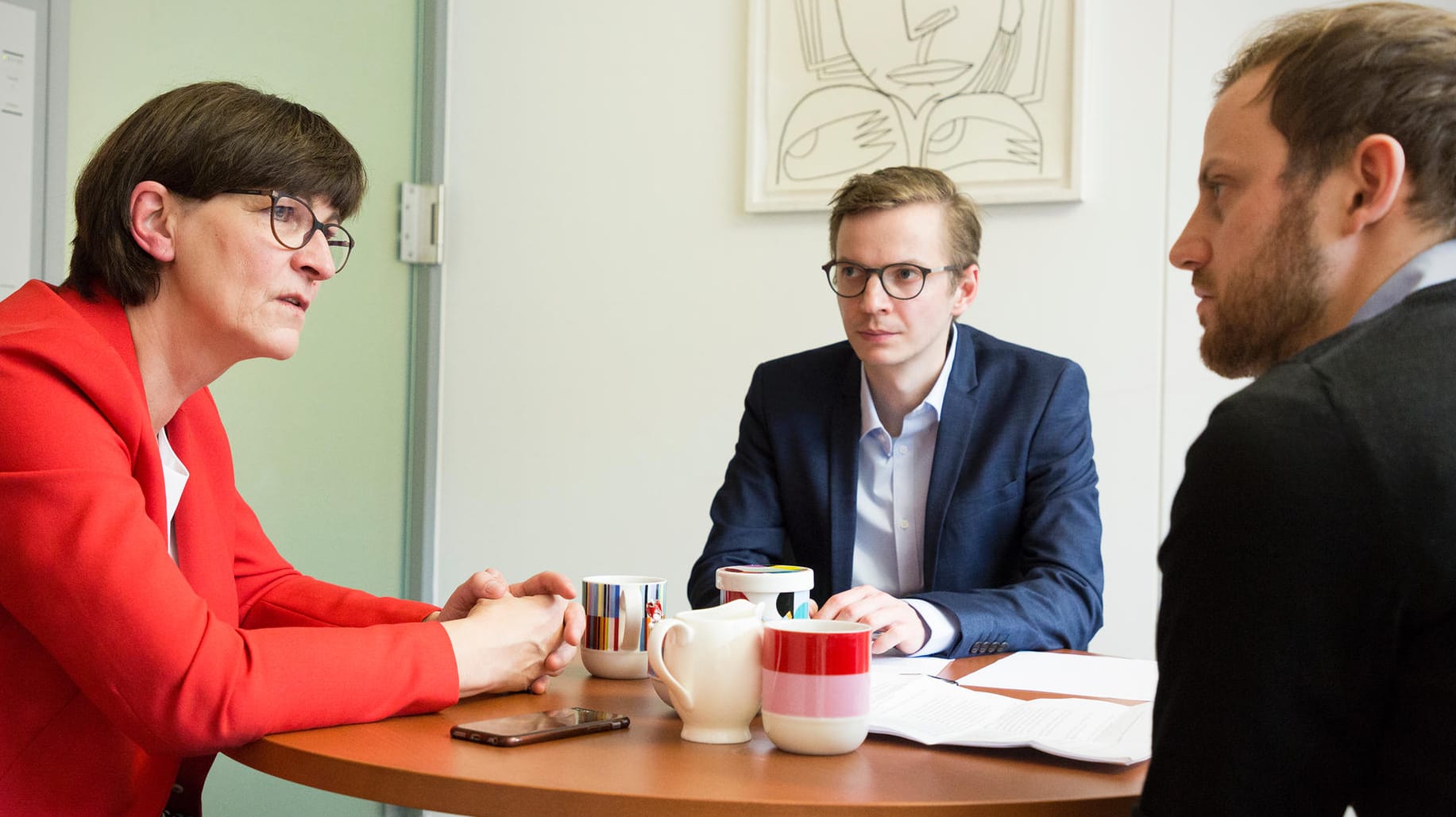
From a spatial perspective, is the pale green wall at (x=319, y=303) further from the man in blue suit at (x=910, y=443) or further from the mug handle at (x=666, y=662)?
the mug handle at (x=666, y=662)

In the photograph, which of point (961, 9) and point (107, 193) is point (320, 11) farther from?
point (107, 193)

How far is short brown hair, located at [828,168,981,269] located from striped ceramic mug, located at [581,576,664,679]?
3.27 feet

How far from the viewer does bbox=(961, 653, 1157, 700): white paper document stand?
53.4 inches

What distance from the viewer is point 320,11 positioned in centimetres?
307

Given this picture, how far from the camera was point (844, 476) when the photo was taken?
2.08 meters

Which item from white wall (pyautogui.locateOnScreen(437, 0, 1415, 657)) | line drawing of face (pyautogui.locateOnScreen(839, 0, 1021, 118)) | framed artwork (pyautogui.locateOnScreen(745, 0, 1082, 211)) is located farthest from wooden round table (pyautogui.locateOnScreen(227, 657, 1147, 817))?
Result: line drawing of face (pyautogui.locateOnScreen(839, 0, 1021, 118))

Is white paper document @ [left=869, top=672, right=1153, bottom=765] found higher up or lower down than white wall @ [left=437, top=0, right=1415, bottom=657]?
lower down

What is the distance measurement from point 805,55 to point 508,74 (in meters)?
0.90

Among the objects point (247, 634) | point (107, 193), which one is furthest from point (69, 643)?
point (107, 193)

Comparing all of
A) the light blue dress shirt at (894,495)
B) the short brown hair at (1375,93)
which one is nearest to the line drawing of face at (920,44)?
the light blue dress shirt at (894,495)

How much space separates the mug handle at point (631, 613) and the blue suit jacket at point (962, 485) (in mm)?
423

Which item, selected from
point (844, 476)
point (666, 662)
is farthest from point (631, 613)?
point (844, 476)

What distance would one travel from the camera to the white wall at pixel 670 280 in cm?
270

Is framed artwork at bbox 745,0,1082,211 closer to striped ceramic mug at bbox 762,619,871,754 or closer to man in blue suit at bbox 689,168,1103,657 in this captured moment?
man in blue suit at bbox 689,168,1103,657
